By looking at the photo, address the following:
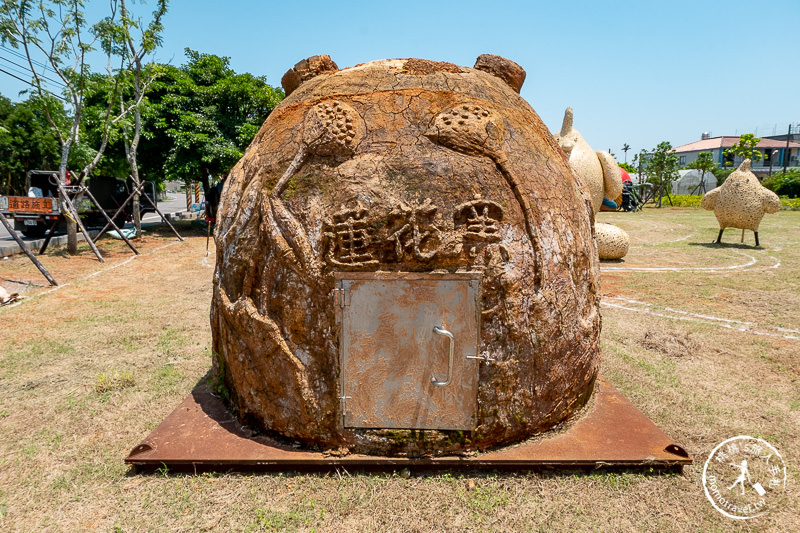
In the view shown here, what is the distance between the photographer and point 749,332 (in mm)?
6020

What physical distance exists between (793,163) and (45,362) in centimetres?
7161

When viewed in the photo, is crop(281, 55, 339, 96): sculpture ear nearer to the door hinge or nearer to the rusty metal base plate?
the door hinge

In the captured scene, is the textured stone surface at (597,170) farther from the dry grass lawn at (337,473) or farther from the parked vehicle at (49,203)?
the parked vehicle at (49,203)

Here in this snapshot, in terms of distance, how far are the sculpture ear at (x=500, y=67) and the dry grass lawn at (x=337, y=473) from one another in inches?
120

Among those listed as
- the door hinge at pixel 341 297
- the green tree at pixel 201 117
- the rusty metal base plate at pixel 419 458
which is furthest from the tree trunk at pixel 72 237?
the door hinge at pixel 341 297

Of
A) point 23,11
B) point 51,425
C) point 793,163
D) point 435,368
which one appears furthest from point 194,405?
point 793,163

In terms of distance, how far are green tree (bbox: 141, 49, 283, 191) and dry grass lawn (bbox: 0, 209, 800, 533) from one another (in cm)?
818

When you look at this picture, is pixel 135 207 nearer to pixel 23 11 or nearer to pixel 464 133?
pixel 23 11

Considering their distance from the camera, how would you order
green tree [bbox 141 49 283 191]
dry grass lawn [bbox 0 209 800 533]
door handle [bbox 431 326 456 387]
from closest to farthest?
dry grass lawn [bbox 0 209 800 533] < door handle [bbox 431 326 456 387] < green tree [bbox 141 49 283 191]

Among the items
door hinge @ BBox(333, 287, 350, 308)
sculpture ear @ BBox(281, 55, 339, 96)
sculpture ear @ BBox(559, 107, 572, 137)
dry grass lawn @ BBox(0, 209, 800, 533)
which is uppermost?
sculpture ear @ BBox(559, 107, 572, 137)

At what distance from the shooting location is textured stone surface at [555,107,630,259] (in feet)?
35.7

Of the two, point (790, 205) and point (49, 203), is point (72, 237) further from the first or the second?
point (790, 205)

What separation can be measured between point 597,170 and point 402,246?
955cm

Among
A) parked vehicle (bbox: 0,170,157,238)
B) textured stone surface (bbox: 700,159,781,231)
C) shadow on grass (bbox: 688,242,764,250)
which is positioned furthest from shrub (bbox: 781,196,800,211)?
parked vehicle (bbox: 0,170,157,238)
